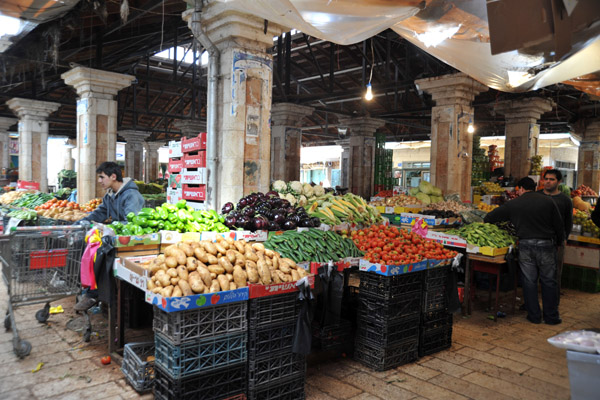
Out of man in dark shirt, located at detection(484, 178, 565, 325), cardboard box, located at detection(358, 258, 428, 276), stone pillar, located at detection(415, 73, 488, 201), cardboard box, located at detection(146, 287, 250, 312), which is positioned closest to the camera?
cardboard box, located at detection(146, 287, 250, 312)

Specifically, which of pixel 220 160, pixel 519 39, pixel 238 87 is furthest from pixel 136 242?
pixel 519 39

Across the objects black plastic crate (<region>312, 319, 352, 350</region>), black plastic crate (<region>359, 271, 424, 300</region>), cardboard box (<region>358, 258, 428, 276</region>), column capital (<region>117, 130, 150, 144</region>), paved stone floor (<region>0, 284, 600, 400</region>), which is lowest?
paved stone floor (<region>0, 284, 600, 400</region>)

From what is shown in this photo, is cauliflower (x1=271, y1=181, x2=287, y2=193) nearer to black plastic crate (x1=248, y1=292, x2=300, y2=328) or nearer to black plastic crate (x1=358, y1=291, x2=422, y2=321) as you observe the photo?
black plastic crate (x1=358, y1=291, x2=422, y2=321)

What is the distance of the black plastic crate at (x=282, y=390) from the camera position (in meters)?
3.05

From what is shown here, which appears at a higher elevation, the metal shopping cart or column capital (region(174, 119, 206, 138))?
column capital (region(174, 119, 206, 138))

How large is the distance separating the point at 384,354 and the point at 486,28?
2971mm

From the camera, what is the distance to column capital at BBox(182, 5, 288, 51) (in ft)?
20.3

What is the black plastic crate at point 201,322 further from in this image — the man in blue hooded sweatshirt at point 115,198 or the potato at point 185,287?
the man in blue hooded sweatshirt at point 115,198

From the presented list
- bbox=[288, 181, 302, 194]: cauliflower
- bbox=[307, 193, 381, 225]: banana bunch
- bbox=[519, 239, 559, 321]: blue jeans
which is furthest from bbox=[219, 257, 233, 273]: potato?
bbox=[519, 239, 559, 321]: blue jeans

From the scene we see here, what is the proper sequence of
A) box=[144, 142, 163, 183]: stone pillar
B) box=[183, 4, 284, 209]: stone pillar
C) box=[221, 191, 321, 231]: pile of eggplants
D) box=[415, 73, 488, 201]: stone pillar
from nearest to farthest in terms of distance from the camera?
box=[221, 191, 321, 231]: pile of eggplants
box=[183, 4, 284, 209]: stone pillar
box=[415, 73, 488, 201]: stone pillar
box=[144, 142, 163, 183]: stone pillar

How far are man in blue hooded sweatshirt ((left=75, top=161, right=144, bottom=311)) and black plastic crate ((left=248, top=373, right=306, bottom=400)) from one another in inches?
115

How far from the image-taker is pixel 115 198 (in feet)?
17.0

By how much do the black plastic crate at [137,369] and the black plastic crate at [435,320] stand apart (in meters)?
2.70

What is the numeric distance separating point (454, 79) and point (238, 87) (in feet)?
19.3
